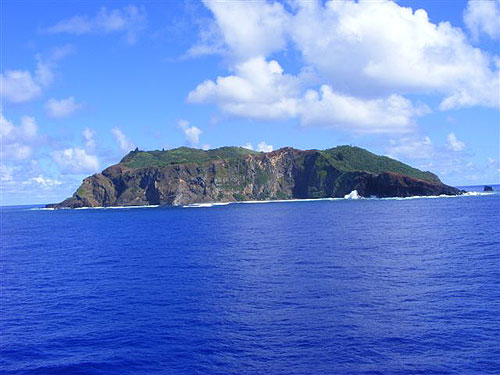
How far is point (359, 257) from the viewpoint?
80.8m

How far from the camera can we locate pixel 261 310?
167 ft

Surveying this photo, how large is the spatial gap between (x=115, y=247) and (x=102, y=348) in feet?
243

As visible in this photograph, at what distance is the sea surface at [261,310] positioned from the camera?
38.0m

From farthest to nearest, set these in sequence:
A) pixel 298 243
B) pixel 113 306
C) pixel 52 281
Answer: pixel 298 243 → pixel 52 281 → pixel 113 306

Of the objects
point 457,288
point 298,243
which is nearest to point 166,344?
point 457,288

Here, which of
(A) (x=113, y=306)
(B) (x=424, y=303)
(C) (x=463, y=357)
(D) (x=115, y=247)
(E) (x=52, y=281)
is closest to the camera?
(C) (x=463, y=357)

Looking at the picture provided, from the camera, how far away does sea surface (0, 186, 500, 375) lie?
125ft

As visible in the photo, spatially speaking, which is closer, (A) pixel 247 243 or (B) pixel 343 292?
(B) pixel 343 292

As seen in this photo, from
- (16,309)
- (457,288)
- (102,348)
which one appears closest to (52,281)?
(16,309)

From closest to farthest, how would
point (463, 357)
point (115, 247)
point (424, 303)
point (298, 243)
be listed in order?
point (463, 357), point (424, 303), point (298, 243), point (115, 247)

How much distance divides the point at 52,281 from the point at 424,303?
5429cm

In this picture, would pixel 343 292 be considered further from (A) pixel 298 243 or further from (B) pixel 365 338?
(A) pixel 298 243

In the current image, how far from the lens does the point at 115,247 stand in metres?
113

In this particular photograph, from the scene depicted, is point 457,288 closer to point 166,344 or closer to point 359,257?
point 359,257
